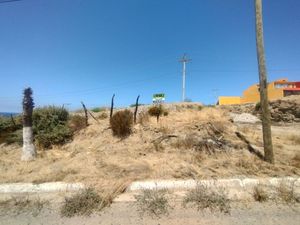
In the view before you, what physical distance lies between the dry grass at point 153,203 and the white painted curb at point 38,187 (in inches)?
66.8

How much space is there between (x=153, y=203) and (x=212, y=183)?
1.87 metres

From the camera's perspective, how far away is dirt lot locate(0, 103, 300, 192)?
249 inches

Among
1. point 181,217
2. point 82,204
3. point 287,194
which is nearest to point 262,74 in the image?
point 287,194

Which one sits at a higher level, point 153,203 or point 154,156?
point 154,156

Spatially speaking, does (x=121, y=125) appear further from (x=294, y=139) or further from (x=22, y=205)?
(x=294, y=139)

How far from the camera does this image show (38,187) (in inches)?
225

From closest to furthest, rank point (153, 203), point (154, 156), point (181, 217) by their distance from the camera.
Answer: point (181, 217)
point (153, 203)
point (154, 156)

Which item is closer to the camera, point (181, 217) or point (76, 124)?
point (181, 217)

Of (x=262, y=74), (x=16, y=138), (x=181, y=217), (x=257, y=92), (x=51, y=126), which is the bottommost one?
(x=181, y=217)

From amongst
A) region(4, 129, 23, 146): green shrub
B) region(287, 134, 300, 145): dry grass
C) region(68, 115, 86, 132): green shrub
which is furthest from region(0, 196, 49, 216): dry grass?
region(287, 134, 300, 145): dry grass

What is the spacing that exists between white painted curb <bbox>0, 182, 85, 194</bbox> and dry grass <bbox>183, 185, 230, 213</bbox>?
8.81 feet

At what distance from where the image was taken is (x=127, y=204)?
15.1 ft

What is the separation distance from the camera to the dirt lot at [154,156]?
6.31 meters

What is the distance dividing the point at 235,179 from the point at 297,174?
74.0 inches
